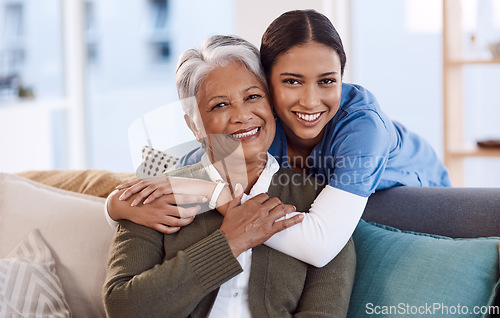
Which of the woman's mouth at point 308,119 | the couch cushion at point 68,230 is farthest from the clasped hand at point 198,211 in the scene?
the couch cushion at point 68,230

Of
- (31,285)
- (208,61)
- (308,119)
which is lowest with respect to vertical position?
(31,285)

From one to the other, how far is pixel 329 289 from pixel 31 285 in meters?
0.82

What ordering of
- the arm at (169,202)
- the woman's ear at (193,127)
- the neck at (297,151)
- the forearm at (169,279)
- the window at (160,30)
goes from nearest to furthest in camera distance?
the forearm at (169,279) < the arm at (169,202) < the woman's ear at (193,127) < the neck at (297,151) < the window at (160,30)

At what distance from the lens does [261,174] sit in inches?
62.0

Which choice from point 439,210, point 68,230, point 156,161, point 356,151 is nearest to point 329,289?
point 356,151

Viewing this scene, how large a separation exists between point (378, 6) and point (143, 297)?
9.20 ft

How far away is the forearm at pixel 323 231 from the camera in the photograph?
1421mm

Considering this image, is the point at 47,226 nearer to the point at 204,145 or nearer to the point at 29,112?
the point at 204,145

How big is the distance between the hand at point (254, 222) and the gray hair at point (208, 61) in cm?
28

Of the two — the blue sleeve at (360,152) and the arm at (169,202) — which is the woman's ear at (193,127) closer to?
the arm at (169,202)

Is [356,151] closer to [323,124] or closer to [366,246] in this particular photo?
[323,124]

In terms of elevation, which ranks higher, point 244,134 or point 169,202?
point 244,134

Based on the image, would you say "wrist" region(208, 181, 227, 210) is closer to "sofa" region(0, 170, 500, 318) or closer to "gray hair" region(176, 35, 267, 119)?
"gray hair" region(176, 35, 267, 119)

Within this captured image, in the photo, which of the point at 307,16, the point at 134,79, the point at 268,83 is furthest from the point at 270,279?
the point at 134,79
